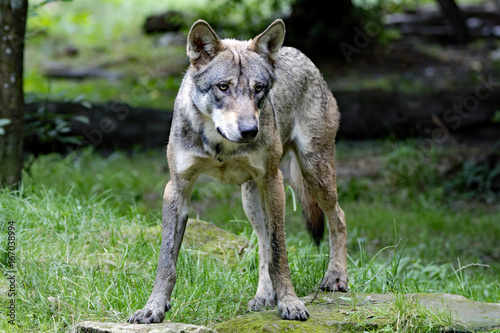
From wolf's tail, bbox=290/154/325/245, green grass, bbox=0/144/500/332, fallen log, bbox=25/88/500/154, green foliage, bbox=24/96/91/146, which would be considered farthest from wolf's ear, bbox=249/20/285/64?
fallen log, bbox=25/88/500/154

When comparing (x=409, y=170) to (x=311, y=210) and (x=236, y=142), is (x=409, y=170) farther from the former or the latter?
(x=236, y=142)

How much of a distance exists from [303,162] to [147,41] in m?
11.1

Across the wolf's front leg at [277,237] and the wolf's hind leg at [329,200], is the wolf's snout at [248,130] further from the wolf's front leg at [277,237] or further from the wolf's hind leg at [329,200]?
the wolf's hind leg at [329,200]

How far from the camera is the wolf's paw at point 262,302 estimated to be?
4.56 metres

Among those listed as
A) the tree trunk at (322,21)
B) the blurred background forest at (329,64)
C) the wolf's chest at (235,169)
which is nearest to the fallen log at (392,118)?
the blurred background forest at (329,64)

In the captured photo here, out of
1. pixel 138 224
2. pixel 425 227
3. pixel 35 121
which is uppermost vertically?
pixel 35 121

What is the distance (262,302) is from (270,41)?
197 cm

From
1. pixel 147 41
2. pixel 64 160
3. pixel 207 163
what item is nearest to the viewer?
pixel 207 163

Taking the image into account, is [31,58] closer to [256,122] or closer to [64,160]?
[64,160]

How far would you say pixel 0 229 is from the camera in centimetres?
513

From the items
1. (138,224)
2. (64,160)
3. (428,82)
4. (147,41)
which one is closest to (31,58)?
(147,41)

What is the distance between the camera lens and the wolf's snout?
377 cm

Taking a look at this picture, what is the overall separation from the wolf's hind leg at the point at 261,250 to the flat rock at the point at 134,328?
98 centimetres

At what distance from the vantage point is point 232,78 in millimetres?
4016
